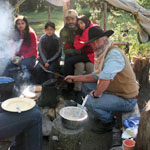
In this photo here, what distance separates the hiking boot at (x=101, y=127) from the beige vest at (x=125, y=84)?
2.01 feet

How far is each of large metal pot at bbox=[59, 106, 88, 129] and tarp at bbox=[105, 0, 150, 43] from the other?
2854 millimetres

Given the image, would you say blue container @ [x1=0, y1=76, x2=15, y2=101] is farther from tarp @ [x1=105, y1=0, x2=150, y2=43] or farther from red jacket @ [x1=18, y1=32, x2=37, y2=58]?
tarp @ [x1=105, y1=0, x2=150, y2=43]

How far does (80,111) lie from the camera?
10.4 feet

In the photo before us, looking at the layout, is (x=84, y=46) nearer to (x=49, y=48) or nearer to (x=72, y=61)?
(x=72, y=61)

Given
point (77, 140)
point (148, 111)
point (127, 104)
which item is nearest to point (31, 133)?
point (77, 140)

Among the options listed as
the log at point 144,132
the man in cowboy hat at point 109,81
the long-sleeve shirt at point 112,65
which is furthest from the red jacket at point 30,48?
the log at point 144,132

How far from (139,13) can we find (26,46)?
10.2 feet

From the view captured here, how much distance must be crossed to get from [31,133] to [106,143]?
5.03 feet

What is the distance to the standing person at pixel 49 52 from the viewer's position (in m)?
5.34

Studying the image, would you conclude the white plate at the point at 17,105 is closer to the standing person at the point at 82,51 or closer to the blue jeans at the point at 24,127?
the blue jeans at the point at 24,127

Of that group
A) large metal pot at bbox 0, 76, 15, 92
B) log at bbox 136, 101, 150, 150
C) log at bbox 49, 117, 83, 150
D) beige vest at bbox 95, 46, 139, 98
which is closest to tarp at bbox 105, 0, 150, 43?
beige vest at bbox 95, 46, 139, 98

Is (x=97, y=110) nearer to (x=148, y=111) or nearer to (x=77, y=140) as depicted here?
(x=77, y=140)

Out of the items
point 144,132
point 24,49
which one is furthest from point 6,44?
point 144,132

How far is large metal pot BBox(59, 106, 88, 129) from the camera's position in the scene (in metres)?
2.89
